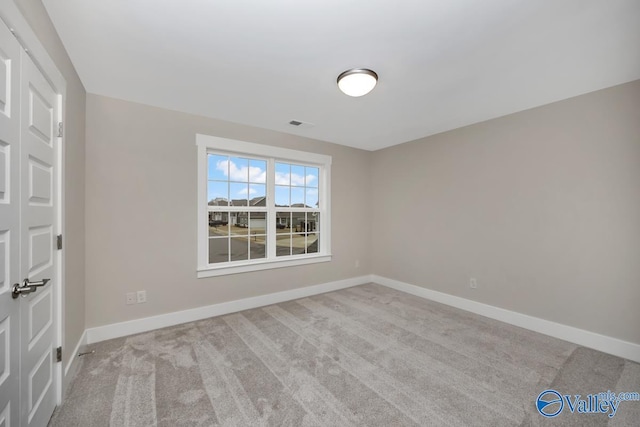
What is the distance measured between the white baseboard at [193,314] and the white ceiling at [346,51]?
7.61 feet

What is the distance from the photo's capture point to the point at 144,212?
281 cm

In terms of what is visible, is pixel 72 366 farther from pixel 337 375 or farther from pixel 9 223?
pixel 337 375

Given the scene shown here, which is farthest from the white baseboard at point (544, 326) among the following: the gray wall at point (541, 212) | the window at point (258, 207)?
the window at point (258, 207)

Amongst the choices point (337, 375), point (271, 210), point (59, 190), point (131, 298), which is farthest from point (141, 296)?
point (337, 375)

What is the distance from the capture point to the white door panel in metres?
1.30

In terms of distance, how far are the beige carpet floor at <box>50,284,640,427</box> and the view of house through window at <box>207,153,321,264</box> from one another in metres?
0.97

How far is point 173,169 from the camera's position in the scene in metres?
2.97

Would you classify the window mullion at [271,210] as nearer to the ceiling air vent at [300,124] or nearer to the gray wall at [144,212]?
the gray wall at [144,212]

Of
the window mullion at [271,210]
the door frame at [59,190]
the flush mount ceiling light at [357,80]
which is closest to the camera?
the door frame at [59,190]

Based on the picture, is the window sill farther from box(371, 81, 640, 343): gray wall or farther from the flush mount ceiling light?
the flush mount ceiling light

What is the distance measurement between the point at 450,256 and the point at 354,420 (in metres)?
2.69

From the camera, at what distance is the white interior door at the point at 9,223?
111cm

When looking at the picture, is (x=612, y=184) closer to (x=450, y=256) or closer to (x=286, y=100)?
(x=450, y=256)

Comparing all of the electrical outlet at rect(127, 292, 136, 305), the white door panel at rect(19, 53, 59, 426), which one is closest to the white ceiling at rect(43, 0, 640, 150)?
the white door panel at rect(19, 53, 59, 426)
